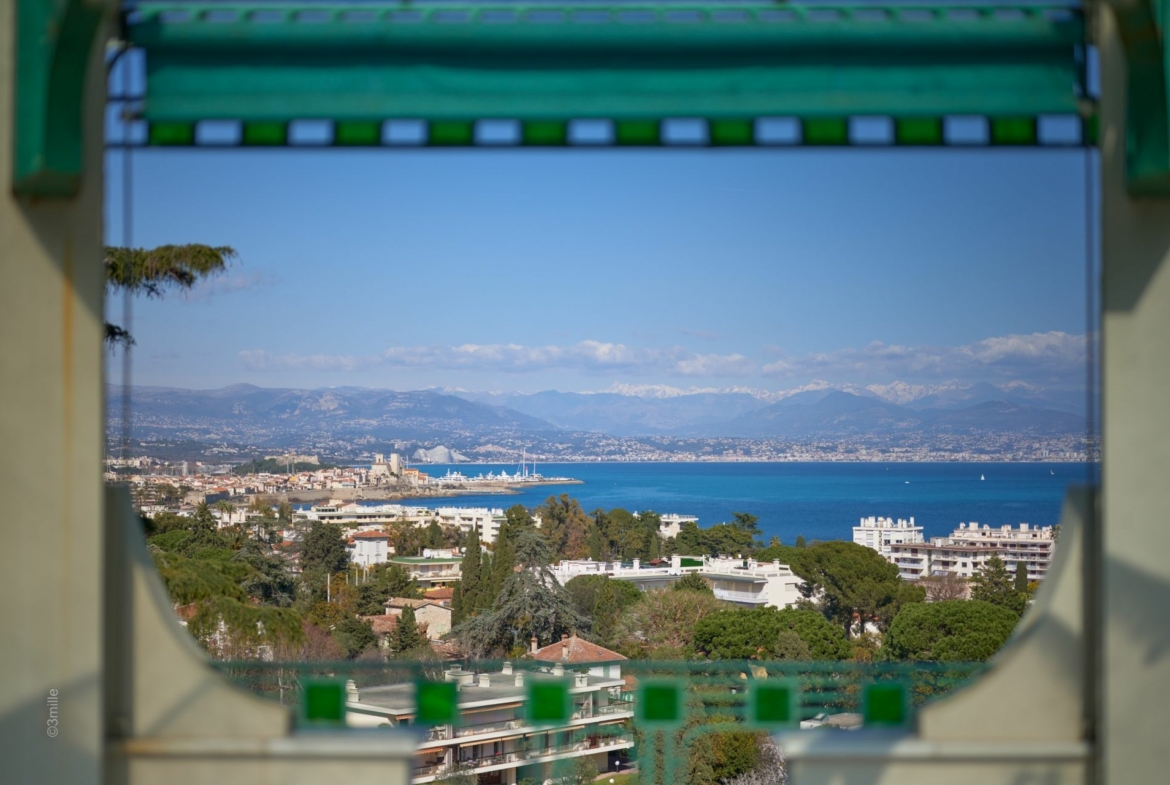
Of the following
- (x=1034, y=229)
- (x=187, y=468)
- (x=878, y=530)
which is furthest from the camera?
(x=1034, y=229)

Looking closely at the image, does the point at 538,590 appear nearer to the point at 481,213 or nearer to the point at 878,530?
the point at 878,530

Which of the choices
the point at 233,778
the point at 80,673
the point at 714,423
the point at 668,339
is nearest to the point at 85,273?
the point at 80,673

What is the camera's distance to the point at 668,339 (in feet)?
320

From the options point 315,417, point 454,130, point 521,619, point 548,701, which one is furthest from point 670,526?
point 454,130

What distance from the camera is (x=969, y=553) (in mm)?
47062

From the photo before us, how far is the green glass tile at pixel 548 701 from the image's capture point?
2.80 meters

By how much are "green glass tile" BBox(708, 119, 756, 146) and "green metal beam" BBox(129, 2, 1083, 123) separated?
0.07 ft

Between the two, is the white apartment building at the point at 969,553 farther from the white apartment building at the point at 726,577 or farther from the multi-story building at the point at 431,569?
the multi-story building at the point at 431,569

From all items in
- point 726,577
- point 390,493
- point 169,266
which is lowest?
point 726,577

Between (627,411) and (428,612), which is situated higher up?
(627,411)

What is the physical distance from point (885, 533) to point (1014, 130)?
5526 cm

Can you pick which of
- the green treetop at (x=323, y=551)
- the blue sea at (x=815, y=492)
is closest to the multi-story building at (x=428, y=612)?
the green treetop at (x=323, y=551)

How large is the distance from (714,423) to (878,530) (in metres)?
57.8

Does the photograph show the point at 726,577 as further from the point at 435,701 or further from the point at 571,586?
the point at 435,701
